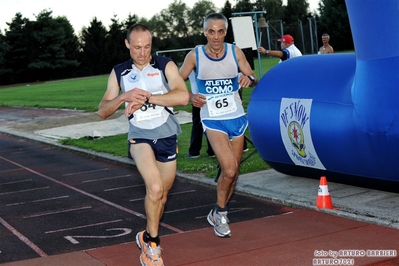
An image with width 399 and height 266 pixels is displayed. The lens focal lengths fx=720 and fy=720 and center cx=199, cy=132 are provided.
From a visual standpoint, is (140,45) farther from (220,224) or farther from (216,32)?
(220,224)

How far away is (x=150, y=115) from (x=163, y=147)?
1.06 feet

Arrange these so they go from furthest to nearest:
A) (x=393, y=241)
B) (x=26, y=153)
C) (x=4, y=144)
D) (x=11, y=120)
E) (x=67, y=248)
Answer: (x=11, y=120) < (x=4, y=144) < (x=26, y=153) < (x=67, y=248) < (x=393, y=241)

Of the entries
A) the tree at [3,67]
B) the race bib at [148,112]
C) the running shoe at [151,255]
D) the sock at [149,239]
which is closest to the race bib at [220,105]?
the race bib at [148,112]

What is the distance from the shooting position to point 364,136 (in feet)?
26.9

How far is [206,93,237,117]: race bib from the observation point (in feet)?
25.5

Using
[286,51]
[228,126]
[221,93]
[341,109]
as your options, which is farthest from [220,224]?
[286,51]

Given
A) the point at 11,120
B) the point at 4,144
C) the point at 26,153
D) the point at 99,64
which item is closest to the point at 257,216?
the point at 26,153

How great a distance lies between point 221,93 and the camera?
7.83m

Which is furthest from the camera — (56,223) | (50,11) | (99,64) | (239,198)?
(50,11)

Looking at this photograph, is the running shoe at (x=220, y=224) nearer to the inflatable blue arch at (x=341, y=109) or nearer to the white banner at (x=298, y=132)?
the inflatable blue arch at (x=341, y=109)

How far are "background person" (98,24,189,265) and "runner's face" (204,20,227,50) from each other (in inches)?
42.2

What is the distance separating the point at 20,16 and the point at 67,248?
271 ft

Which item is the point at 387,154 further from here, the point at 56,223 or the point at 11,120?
the point at 11,120

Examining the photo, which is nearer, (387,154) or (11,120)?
(387,154)
